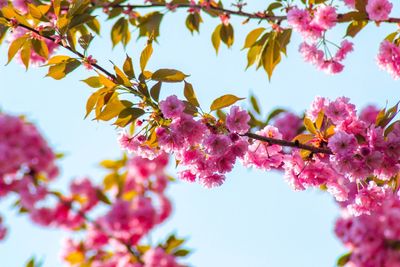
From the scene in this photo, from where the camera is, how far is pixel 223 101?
2885 mm

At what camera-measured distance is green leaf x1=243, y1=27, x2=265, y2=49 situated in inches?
155

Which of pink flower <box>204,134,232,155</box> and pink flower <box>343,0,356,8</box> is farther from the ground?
pink flower <box>343,0,356,8</box>

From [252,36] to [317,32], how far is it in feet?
1.65

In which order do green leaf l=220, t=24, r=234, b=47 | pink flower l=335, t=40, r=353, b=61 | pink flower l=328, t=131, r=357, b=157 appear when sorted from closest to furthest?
pink flower l=328, t=131, r=357, b=157
pink flower l=335, t=40, r=353, b=61
green leaf l=220, t=24, r=234, b=47

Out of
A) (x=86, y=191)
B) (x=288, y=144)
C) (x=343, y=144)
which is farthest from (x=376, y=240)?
(x=288, y=144)

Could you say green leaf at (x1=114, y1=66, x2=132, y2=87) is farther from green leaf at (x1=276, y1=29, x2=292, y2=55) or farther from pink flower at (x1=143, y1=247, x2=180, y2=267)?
pink flower at (x1=143, y1=247, x2=180, y2=267)

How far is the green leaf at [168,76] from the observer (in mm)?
2840

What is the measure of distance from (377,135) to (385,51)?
999 millimetres

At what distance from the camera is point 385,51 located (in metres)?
3.51

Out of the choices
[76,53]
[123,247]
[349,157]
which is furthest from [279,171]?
[123,247]

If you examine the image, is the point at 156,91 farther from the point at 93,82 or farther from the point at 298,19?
the point at 298,19

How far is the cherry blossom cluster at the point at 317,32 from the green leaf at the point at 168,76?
1.09m

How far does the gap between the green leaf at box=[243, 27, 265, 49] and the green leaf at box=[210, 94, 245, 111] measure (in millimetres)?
1138

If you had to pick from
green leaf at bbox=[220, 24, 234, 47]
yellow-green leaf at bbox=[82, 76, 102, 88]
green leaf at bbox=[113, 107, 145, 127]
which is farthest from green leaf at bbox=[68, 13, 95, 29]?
green leaf at bbox=[220, 24, 234, 47]
